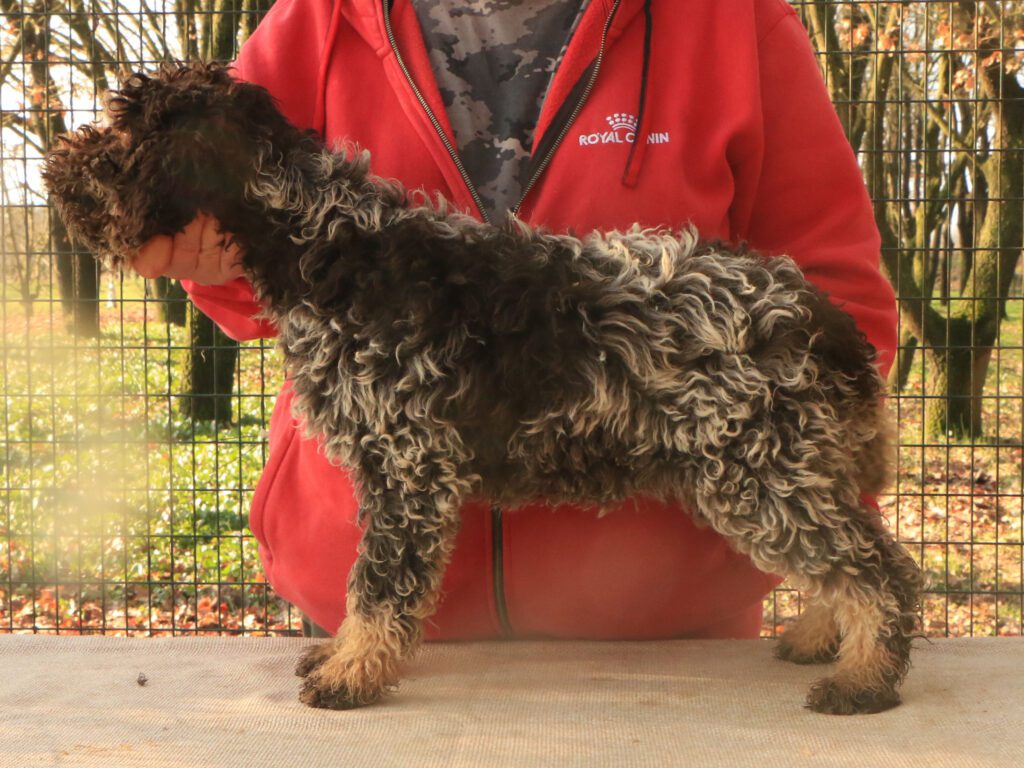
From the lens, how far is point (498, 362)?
306cm

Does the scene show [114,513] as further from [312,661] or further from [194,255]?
[194,255]

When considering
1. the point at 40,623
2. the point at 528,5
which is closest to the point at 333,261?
the point at 528,5

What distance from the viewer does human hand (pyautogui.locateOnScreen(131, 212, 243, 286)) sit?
3.13 m

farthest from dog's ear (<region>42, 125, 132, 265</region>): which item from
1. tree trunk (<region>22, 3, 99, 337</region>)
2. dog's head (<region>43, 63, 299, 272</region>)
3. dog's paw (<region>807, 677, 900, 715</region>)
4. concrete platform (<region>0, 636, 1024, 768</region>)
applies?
tree trunk (<region>22, 3, 99, 337</region>)

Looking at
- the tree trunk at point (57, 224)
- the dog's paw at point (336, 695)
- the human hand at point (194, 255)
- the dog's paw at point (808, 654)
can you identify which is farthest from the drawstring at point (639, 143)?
the tree trunk at point (57, 224)

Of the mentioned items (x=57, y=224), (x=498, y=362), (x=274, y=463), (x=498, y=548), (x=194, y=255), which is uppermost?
(x=57, y=224)

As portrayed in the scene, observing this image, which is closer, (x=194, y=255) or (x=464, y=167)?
(x=194, y=255)

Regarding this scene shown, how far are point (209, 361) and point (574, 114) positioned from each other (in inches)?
336

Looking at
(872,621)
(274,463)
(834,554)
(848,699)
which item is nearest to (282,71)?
(274,463)

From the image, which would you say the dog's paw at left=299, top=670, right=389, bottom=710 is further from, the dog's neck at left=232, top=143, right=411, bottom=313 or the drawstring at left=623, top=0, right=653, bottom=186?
the drawstring at left=623, top=0, right=653, bottom=186

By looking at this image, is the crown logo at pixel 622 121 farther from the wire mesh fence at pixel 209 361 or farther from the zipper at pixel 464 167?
the wire mesh fence at pixel 209 361

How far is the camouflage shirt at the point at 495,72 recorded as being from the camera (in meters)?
3.61

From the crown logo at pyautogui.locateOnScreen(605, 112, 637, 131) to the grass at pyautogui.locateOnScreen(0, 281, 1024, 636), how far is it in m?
4.73

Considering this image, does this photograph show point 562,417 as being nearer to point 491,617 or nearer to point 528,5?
point 491,617
